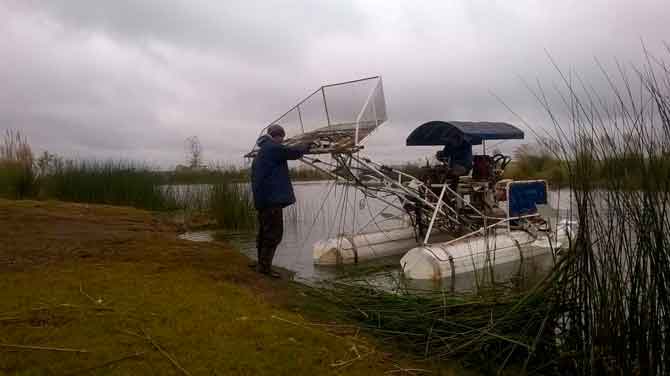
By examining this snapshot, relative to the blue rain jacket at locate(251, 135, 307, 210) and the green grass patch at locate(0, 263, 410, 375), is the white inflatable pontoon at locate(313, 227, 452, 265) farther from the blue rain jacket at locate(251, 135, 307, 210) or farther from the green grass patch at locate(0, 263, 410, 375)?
the green grass patch at locate(0, 263, 410, 375)

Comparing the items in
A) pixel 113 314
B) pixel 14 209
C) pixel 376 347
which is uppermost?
pixel 14 209

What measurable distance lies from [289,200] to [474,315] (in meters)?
3.03

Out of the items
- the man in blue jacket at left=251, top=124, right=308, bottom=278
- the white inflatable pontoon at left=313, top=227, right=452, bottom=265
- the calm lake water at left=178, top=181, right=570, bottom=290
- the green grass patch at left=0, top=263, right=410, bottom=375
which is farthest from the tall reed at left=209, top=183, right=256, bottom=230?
the green grass patch at left=0, top=263, right=410, bottom=375

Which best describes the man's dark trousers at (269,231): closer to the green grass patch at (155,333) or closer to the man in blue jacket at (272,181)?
the man in blue jacket at (272,181)

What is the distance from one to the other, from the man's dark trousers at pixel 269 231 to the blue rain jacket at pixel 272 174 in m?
0.10

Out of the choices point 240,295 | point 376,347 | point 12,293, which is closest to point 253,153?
point 240,295

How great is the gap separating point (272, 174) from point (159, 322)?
275 cm

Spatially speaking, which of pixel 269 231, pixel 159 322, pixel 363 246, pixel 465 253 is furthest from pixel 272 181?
pixel 363 246

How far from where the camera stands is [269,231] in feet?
21.4

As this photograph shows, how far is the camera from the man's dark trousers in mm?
6484

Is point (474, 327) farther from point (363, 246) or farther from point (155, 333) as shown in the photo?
point (363, 246)

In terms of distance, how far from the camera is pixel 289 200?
645 cm

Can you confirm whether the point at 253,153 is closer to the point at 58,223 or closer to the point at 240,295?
the point at 240,295

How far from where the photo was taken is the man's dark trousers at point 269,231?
648cm
